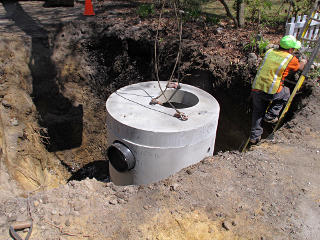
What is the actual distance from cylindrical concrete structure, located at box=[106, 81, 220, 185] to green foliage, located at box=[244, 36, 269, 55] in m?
2.16

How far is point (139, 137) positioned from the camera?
402cm

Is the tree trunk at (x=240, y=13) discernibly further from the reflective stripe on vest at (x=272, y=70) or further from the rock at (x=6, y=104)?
the rock at (x=6, y=104)

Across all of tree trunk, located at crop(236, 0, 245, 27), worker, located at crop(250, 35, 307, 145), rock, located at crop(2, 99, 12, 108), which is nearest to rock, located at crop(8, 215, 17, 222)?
rock, located at crop(2, 99, 12, 108)

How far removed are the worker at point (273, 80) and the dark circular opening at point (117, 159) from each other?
7.95 feet

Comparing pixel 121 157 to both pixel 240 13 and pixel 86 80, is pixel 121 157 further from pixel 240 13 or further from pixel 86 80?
pixel 240 13

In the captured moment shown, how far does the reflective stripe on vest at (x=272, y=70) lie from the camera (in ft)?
14.4

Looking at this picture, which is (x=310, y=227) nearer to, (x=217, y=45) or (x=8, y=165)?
(x=8, y=165)

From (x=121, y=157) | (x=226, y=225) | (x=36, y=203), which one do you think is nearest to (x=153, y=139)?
(x=121, y=157)

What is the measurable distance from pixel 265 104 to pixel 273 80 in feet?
2.10

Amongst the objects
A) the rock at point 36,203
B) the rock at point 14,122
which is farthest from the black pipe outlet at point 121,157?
the rock at point 14,122

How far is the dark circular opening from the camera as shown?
4.20 m

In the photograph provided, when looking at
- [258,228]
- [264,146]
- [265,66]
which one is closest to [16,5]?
[265,66]

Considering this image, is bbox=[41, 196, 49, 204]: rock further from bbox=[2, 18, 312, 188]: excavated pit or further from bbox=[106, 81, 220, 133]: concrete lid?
bbox=[2, 18, 312, 188]: excavated pit

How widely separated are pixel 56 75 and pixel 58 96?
520 millimetres
